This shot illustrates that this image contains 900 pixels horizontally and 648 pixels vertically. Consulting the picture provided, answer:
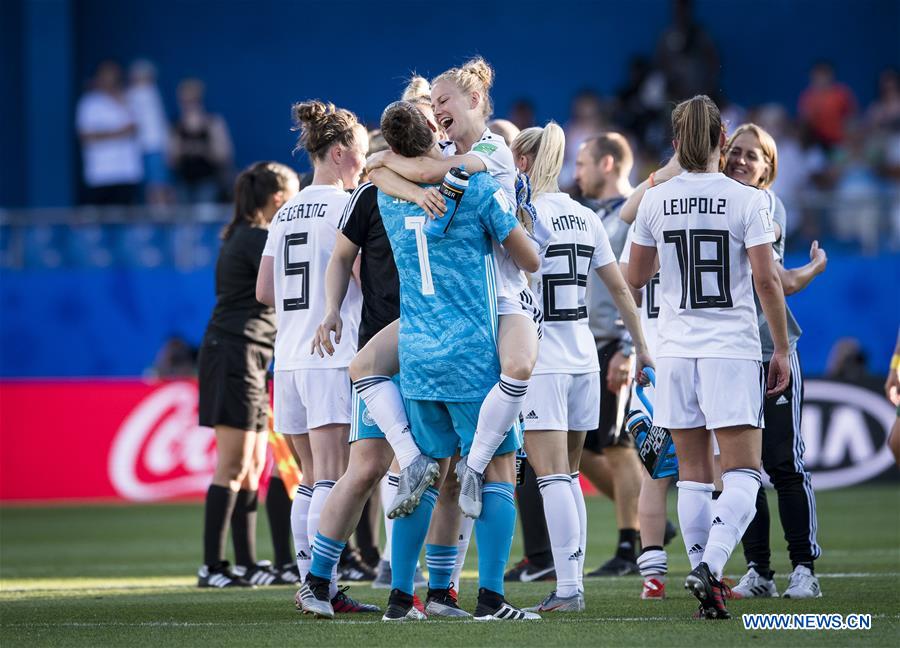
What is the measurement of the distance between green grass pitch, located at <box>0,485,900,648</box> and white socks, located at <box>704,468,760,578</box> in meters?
0.28

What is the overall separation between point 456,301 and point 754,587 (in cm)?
238

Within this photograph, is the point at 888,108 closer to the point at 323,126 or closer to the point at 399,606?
the point at 323,126

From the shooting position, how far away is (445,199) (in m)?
5.91

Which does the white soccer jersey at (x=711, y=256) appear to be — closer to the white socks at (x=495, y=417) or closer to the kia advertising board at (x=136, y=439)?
the white socks at (x=495, y=417)

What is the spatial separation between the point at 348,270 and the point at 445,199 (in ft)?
2.53

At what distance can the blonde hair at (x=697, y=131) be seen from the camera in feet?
21.2

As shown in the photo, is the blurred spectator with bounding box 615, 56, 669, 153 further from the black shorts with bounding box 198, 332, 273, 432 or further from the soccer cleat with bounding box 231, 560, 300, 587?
the soccer cleat with bounding box 231, 560, 300, 587

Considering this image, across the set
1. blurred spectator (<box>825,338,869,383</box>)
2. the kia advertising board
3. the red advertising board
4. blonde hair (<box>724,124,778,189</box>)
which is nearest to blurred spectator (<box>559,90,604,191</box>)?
blurred spectator (<box>825,338,869,383</box>)

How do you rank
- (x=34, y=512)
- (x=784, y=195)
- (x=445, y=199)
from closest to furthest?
(x=445, y=199) → (x=34, y=512) → (x=784, y=195)

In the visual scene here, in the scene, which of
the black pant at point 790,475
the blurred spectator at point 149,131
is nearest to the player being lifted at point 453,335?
the black pant at point 790,475

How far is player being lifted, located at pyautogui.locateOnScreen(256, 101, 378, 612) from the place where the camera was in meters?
7.19

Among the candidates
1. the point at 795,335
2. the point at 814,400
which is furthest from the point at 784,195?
the point at 795,335

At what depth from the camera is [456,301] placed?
19.6 ft

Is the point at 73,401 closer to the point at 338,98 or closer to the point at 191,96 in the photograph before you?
the point at 191,96
